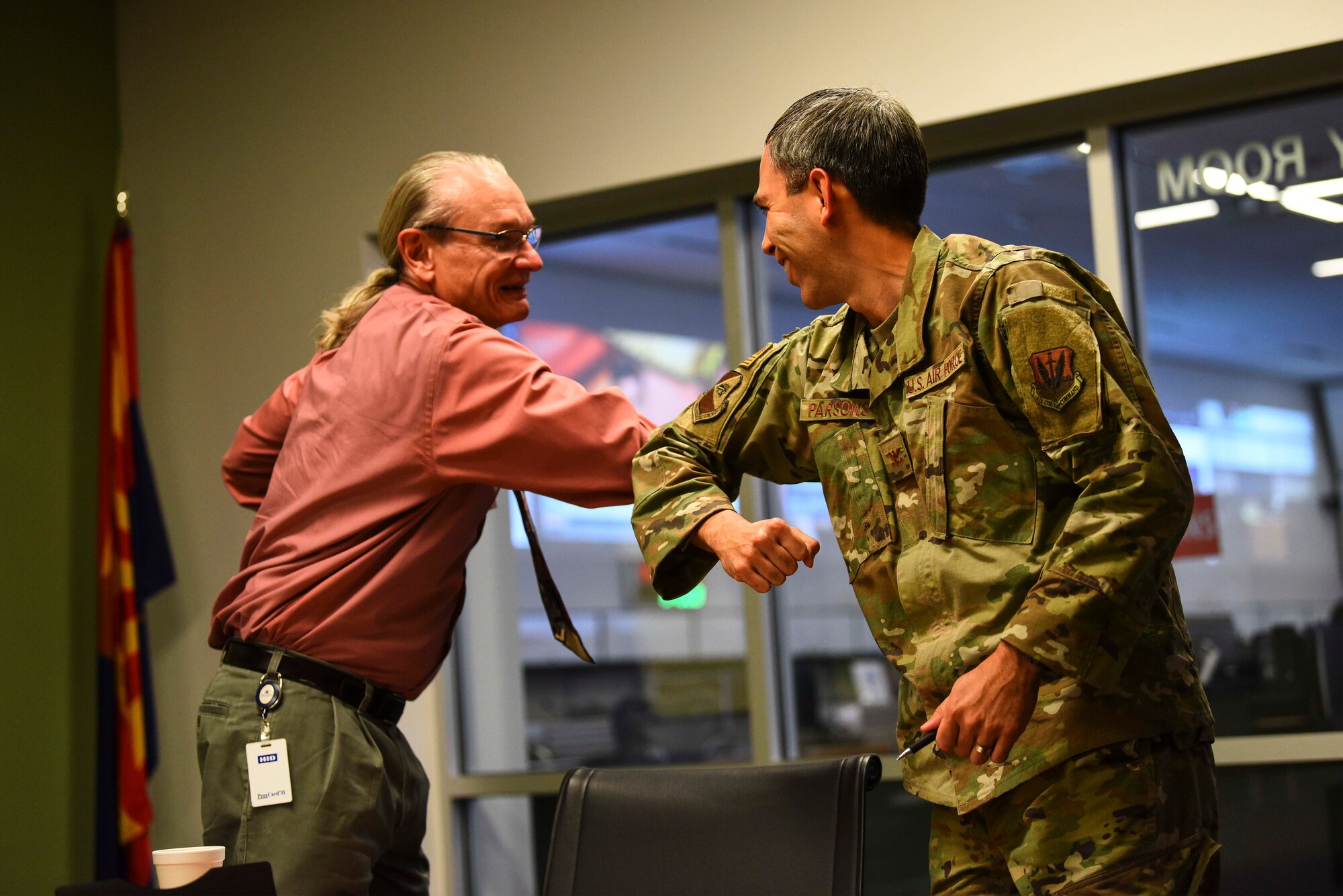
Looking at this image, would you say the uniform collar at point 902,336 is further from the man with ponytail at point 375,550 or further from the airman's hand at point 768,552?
the man with ponytail at point 375,550

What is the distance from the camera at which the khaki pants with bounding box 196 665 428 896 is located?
196cm

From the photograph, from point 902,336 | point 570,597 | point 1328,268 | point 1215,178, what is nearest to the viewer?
point 902,336

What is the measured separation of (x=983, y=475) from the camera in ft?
4.83

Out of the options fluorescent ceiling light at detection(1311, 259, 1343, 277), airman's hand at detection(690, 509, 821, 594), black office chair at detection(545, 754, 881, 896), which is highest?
fluorescent ceiling light at detection(1311, 259, 1343, 277)

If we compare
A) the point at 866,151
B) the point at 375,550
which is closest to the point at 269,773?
the point at 375,550

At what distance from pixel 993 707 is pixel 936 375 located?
0.41m

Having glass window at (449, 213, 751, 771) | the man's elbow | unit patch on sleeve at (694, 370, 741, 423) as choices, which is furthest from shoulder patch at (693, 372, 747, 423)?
glass window at (449, 213, 751, 771)

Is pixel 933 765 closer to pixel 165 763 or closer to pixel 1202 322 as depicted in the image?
pixel 1202 322

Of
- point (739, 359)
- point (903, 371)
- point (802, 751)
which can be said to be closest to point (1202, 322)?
point (739, 359)

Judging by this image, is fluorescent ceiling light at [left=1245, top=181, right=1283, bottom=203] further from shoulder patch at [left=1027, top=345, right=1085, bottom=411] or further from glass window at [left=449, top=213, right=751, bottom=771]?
shoulder patch at [left=1027, top=345, right=1085, bottom=411]

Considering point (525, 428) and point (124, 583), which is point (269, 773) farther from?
point (124, 583)

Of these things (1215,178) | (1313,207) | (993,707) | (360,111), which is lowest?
(993,707)

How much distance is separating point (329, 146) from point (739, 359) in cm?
137

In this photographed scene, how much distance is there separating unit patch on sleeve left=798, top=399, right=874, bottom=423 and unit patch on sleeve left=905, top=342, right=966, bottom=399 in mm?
77
